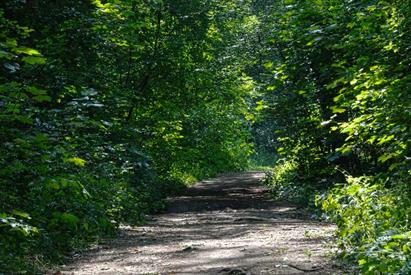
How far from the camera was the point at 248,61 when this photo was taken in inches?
875

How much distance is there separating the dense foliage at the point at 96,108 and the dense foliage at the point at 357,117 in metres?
3.19

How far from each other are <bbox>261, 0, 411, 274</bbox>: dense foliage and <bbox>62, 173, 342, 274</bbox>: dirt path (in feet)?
2.07

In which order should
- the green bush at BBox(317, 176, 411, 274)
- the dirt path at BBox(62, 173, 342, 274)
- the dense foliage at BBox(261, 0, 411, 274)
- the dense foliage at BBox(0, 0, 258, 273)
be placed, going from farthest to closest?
1. the dirt path at BBox(62, 173, 342, 274)
2. the dense foliage at BBox(261, 0, 411, 274)
3. the dense foliage at BBox(0, 0, 258, 273)
4. the green bush at BBox(317, 176, 411, 274)

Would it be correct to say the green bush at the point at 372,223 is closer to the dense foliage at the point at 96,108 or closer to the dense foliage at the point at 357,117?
the dense foliage at the point at 357,117

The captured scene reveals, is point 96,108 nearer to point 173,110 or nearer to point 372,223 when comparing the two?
point 173,110

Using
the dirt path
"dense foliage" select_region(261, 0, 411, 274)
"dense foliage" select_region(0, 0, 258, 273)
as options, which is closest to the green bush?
"dense foliage" select_region(261, 0, 411, 274)

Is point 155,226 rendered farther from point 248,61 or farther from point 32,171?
point 248,61

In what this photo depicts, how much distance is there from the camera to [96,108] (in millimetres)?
10586

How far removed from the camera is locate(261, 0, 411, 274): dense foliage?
6.25m

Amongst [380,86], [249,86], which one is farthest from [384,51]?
[249,86]

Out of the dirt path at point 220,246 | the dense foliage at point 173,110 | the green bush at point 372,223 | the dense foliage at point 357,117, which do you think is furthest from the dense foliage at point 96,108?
the dense foliage at point 357,117

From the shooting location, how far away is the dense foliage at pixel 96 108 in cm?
602

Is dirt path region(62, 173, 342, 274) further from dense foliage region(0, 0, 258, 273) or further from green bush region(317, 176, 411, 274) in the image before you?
dense foliage region(0, 0, 258, 273)

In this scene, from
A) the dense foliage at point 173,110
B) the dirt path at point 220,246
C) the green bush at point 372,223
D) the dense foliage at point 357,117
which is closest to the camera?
the green bush at point 372,223
